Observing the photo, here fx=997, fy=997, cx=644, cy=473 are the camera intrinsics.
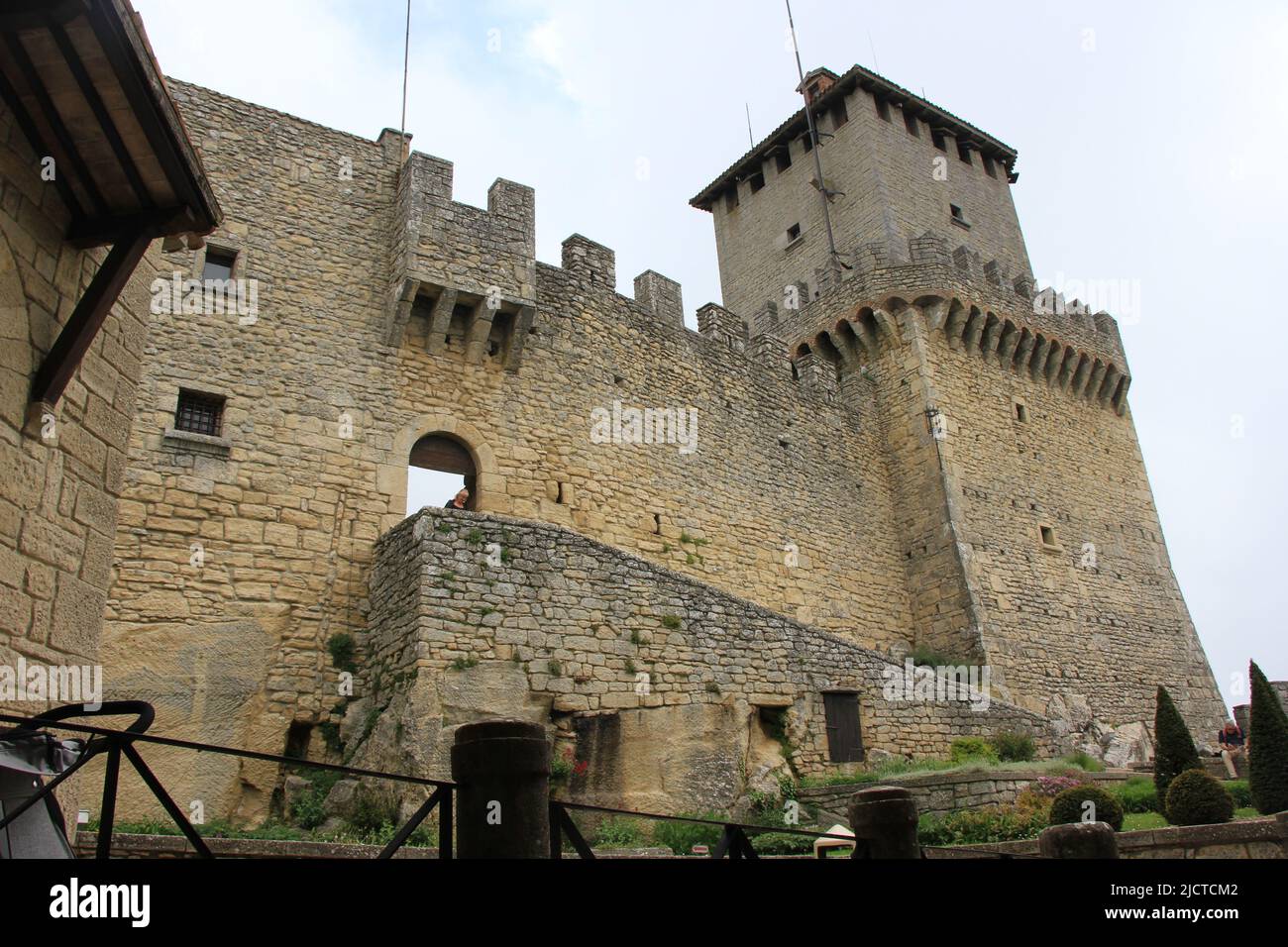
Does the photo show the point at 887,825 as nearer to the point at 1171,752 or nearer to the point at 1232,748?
the point at 1171,752

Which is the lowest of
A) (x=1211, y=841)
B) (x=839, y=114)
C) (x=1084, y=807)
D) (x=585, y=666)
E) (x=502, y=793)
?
(x=1211, y=841)

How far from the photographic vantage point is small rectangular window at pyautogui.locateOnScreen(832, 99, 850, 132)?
23750mm

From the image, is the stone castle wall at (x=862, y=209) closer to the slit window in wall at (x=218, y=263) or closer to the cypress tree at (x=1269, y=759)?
the cypress tree at (x=1269, y=759)

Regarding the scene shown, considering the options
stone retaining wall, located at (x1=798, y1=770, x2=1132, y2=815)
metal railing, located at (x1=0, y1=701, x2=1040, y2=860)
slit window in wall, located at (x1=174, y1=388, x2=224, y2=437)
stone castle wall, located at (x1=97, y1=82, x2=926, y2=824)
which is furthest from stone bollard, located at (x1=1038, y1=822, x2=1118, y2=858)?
slit window in wall, located at (x1=174, y1=388, x2=224, y2=437)

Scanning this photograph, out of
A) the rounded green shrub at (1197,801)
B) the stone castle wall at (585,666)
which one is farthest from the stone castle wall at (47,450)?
the rounded green shrub at (1197,801)

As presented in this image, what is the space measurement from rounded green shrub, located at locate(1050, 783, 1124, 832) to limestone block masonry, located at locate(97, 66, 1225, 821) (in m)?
2.79

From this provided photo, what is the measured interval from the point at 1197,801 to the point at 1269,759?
179cm

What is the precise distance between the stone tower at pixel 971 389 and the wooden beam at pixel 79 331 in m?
15.0

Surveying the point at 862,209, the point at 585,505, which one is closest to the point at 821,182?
the point at 862,209

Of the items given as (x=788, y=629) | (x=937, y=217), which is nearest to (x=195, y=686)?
(x=788, y=629)

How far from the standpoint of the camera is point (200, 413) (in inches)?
430

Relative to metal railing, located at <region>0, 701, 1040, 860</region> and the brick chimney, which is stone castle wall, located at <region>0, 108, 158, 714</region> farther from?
the brick chimney

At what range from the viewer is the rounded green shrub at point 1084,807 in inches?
370
